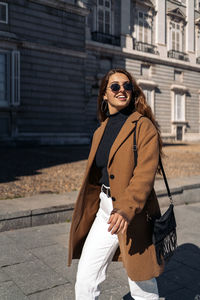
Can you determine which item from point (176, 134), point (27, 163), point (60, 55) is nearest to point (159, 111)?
point (176, 134)

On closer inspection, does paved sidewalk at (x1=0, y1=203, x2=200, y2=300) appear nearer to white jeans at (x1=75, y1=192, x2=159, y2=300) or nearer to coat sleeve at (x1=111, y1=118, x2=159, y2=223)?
white jeans at (x1=75, y1=192, x2=159, y2=300)

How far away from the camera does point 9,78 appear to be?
1706cm

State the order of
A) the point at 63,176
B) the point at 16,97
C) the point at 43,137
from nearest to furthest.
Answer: the point at 63,176 → the point at 16,97 → the point at 43,137

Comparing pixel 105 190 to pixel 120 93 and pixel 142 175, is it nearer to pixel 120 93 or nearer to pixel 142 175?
pixel 142 175

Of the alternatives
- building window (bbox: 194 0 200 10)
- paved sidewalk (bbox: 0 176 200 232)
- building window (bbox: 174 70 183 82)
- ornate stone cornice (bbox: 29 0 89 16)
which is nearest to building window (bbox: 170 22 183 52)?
building window (bbox: 174 70 183 82)

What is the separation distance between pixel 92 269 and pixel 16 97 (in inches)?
629

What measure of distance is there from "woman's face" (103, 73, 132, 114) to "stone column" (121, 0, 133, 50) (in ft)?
79.8

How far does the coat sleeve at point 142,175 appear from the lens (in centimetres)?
187

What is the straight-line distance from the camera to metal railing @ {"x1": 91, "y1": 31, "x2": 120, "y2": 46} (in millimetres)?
23719

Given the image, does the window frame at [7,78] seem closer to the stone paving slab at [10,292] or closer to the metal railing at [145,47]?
the metal railing at [145,47]

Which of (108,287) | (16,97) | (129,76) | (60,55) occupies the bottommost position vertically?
(108,287)

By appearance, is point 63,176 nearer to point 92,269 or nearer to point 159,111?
point 92,269

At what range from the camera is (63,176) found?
855 centimetres

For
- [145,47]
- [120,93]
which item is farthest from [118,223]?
[145,47]
